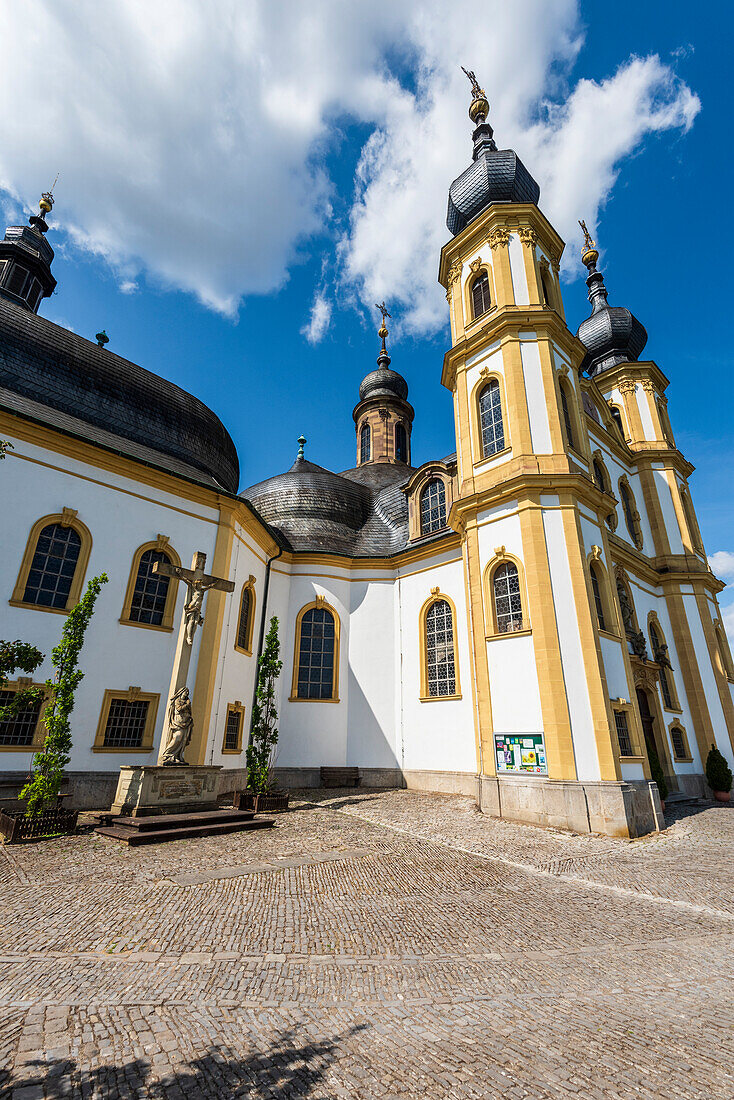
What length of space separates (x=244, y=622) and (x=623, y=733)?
445 inches

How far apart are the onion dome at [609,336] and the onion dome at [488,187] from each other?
402 inches

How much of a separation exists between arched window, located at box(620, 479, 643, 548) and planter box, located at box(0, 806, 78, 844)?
22.1m

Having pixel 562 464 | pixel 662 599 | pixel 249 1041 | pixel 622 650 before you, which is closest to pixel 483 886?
pixel 249 1041

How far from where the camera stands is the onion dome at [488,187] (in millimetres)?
18531

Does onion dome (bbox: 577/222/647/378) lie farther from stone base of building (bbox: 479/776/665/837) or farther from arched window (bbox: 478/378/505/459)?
stone base of building (bbox: 479/776/665/837)

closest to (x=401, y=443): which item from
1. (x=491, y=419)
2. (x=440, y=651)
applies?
(x=491, y=419)

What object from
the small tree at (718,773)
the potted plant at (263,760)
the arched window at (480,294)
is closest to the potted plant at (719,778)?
the small tree at (718,773)

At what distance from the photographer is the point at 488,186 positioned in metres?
18.6

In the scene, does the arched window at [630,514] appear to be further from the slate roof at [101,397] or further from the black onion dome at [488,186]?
the slate roof at [101,397]

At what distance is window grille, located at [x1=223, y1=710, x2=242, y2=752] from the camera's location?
15.6m

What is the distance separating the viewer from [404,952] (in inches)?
183

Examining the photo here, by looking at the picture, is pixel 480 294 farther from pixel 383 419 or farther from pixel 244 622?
pixel 383 419

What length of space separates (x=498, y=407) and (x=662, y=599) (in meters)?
12.9

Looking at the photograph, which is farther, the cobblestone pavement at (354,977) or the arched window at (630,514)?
the arched window at (630,514)
